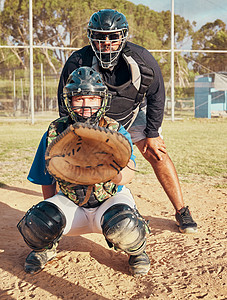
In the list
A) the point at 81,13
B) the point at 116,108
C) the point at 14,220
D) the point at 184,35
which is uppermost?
the point at 81,13

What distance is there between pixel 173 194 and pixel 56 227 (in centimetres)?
140

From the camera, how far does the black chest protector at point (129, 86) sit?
282 cm

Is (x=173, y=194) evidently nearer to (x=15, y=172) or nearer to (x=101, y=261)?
(x=101, y=261)

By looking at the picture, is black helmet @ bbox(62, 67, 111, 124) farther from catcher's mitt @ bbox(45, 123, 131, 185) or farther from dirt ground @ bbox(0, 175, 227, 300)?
dirt ground @ bbox(0, 175, 227, 300)

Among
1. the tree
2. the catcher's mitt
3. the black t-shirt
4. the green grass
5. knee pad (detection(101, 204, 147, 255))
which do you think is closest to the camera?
the catcher's mitt

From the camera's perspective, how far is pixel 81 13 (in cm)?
1761

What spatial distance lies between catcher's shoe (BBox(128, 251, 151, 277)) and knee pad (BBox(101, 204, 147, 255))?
59 mm

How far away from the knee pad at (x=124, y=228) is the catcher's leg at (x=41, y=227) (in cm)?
28

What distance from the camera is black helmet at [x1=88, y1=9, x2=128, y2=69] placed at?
273cm

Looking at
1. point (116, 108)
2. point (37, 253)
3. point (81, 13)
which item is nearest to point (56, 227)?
point (37, 253)

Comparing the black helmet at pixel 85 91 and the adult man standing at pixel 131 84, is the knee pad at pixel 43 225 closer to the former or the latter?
the black helmet at pixel 85 91

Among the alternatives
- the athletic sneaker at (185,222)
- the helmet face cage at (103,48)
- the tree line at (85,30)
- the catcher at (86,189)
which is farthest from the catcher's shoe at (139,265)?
the tree line at (85,30)

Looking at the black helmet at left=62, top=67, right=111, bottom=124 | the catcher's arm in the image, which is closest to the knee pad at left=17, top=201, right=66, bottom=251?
the catcher's arm

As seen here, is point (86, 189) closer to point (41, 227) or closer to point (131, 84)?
point (41, 227)
